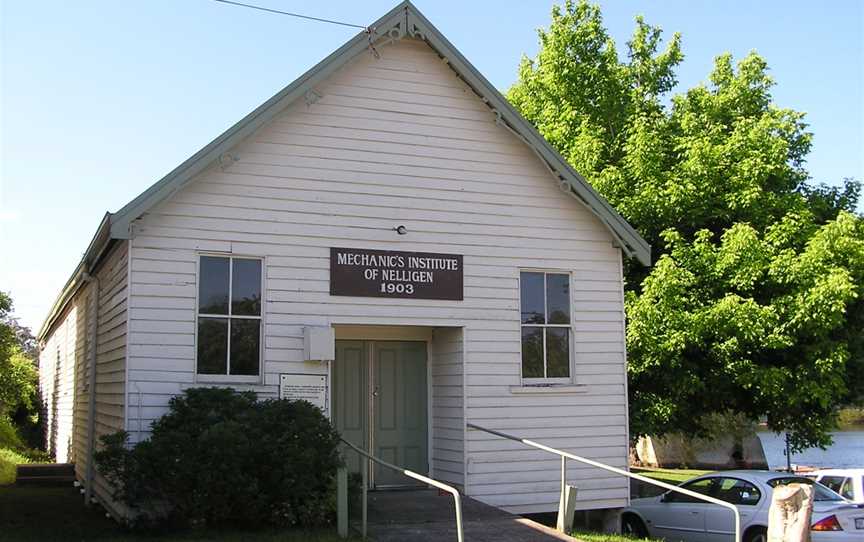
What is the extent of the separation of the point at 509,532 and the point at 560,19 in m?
15.5

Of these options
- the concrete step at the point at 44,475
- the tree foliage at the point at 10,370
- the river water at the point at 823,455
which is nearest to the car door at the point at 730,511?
the concrete step at the point at 44,475

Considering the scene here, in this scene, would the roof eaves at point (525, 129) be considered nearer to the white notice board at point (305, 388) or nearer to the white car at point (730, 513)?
the white car at point (730, 513)

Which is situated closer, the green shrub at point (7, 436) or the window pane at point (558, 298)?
the window pane at point (558, 298)

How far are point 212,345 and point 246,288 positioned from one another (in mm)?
891

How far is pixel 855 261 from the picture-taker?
18188mm

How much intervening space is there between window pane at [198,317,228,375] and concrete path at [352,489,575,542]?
2.75m

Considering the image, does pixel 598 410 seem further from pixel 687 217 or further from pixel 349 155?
pixel 687 217

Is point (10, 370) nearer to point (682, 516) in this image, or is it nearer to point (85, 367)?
point (85, 367)

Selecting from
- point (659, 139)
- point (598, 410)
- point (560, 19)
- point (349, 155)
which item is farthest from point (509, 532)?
point (560, 19)

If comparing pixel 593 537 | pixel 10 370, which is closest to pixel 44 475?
pixel 10 370

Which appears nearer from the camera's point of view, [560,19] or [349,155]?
[349,155]

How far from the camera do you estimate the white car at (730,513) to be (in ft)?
43.6

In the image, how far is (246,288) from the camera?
1277 centimetres

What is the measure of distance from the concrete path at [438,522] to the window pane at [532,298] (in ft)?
9.69
